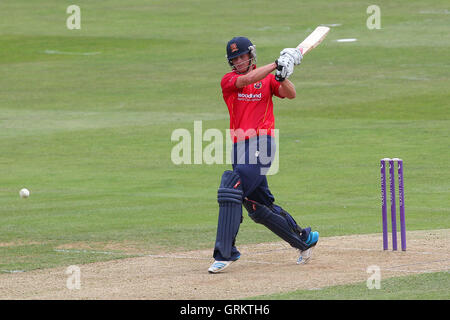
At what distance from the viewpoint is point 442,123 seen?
25.1m

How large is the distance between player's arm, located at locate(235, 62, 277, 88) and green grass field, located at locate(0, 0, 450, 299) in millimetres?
2181

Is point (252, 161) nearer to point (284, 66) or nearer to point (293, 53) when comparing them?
point (284, 66)

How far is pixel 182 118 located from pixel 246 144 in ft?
56.0

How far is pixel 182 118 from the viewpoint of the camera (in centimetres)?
2664

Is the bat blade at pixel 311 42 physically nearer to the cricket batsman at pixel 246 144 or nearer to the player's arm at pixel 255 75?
the cricket batsman at pixel 246 144

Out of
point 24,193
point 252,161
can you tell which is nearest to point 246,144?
point 252,161

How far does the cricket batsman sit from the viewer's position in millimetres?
9539

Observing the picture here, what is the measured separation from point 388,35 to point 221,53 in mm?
6990

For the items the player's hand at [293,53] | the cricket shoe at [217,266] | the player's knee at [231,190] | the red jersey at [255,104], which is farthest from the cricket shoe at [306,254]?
the player's hand at [293,53]

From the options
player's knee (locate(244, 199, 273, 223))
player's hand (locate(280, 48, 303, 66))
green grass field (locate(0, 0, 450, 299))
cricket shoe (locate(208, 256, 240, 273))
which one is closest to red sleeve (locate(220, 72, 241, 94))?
player's hand (locate(280, 48, 303, 66))

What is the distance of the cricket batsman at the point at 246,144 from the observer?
9.54 meters

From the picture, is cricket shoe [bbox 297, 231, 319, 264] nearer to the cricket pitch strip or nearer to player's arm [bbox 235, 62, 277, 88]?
the cricket pitch strip
